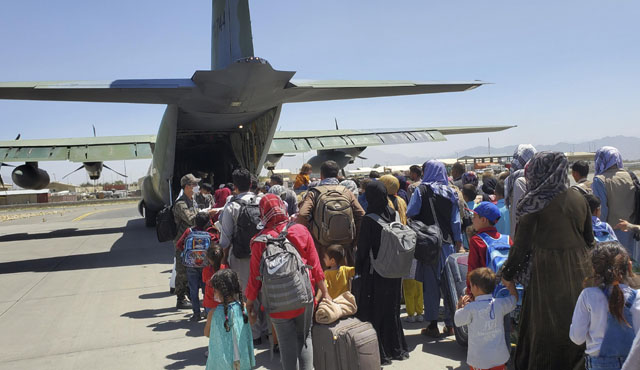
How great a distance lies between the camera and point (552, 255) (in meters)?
2.91

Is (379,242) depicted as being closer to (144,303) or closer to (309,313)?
(309,313)

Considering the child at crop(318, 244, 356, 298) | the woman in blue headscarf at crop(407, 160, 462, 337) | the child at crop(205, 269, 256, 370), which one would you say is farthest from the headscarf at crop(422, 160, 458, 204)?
the child at crop(205, 269, 256, 370)

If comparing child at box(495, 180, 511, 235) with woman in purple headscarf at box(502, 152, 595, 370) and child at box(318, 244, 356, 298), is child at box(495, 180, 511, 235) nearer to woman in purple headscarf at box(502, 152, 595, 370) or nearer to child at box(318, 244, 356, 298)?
child at box(318, 244, 356, 298)

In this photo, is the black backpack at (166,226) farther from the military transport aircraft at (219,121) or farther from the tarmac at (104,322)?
the military transport aircraft at (219,121)

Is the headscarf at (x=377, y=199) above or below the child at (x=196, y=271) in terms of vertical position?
above

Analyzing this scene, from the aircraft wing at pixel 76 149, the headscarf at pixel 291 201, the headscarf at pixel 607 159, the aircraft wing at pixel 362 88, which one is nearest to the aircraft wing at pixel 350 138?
the aircraft wing at pixel 76 149

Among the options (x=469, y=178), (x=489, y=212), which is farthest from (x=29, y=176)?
(x=489, y=212)

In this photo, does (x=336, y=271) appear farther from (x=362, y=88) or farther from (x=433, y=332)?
(x=362, y=88)

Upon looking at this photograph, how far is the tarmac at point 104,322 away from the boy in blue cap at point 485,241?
980mm

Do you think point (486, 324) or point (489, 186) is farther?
point (489, 186)

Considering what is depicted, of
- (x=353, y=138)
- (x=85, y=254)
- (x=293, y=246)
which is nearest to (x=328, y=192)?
(x=293, y=246)

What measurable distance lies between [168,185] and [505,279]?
1033 cm

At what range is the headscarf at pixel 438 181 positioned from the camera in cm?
492

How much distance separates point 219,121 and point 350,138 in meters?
6.83
